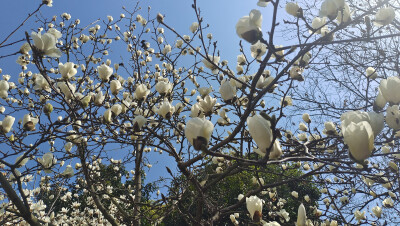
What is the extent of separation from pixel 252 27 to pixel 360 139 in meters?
0.59

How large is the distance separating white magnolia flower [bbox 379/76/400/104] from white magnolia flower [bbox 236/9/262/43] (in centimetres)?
49

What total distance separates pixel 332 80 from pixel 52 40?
12.7 feet

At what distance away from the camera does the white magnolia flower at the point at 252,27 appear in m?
1.19

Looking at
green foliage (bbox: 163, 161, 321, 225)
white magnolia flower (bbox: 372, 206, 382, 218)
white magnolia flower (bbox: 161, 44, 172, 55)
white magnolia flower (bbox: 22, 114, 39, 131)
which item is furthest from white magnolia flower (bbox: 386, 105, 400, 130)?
white magnolia flower (bbox: 161, 44, 172, 55)

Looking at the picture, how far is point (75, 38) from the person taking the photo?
446 cm

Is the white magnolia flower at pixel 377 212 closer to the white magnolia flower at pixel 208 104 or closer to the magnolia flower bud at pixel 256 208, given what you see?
the magnolia flower bud at pixel 256 208

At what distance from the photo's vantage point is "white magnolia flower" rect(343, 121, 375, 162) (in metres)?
0.84

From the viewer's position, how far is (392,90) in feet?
3.60

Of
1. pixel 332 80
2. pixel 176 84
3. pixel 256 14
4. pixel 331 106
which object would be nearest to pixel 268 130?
pixel 256 14

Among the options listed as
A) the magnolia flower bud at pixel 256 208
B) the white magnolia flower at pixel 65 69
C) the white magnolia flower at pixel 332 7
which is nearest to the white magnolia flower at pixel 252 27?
the white magnolia flower at pixel 332 7

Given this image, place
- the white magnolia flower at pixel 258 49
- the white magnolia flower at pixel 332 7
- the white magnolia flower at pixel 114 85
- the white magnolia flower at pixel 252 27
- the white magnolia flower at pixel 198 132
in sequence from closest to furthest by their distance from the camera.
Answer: the white magnolia flower at pixel 198 132 → the white magnolia flower at pixel 252 27 → the white magnolia flower at pixel 332 7 → the white magnolia flower at pixel 258 49 → the white magnolia flower at pixel 114 85

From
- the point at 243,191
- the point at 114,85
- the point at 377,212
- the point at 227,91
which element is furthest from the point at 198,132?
the point at 243,191

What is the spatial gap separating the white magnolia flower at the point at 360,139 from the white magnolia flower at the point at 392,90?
347 mm

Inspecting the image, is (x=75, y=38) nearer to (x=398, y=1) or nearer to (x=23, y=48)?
(x=23, y=48)
